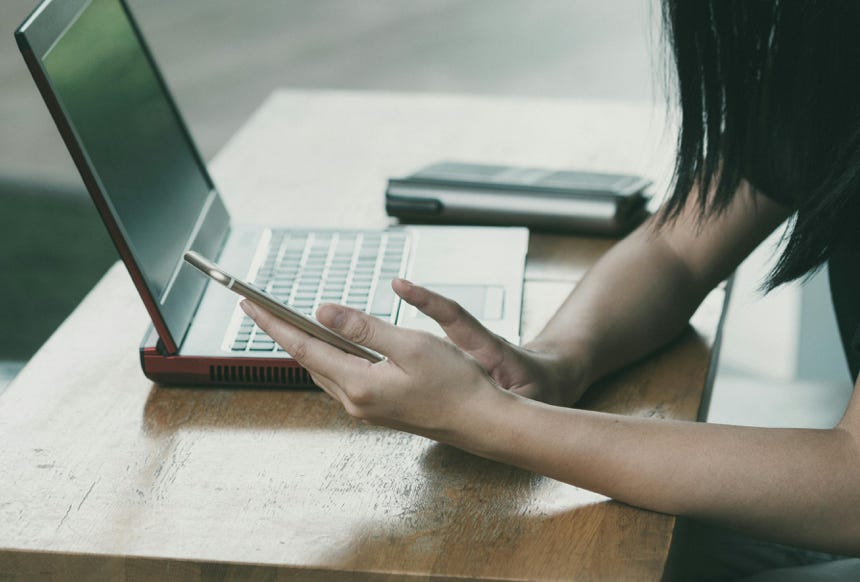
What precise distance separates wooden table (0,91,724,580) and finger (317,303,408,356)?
0.36 feet

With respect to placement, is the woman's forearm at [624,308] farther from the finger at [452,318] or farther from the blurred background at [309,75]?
the blurred background at [309,75]

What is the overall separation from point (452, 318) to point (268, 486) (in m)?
0.19

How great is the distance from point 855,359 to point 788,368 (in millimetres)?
1079

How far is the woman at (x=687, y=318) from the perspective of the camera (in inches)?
29.5

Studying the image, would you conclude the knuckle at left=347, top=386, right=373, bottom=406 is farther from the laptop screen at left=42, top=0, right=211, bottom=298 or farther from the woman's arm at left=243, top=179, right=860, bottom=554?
the laptop screen at left=42, top=0, right=211, bottom=298

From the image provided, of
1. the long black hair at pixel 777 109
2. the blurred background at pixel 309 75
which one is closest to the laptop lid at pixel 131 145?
the long black hair at pixel 777 109

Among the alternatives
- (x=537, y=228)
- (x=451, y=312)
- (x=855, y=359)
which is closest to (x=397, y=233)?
(x=537, y=228)

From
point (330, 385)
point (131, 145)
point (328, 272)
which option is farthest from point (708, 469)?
point (131, 145)

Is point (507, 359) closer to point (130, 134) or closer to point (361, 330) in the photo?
point (361, 330)

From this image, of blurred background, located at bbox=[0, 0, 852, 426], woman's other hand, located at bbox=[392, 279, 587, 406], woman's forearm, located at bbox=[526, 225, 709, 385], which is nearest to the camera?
woman's other hand, located at bbox=[392, 279, 587, 406]

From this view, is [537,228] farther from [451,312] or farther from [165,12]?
[165,12]

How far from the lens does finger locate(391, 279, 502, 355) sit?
77 cm

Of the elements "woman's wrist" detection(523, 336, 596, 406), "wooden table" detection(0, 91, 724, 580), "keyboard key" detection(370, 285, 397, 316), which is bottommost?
"woman's wrist" detection(523, 336, 596, 406)

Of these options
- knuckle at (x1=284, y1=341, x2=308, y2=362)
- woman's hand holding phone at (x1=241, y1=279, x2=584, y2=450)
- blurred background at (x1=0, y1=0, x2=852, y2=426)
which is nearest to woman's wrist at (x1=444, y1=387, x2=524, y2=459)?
woman's hand holding phone at (x1=241, y1=279, x2=584, y2=450)
